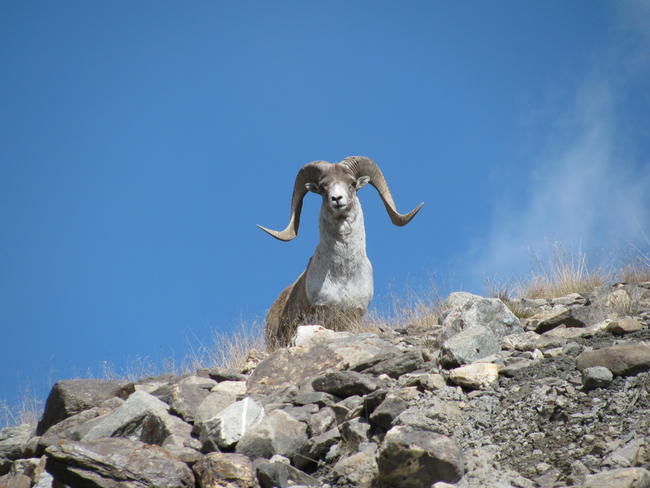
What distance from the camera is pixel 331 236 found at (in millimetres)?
11617

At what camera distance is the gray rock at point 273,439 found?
5.72m

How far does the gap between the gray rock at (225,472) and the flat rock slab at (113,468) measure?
0.11 metres

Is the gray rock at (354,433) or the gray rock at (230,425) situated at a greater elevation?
the gray rock at (230,425)

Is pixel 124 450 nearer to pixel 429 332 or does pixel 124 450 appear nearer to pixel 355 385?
pixel 355 385

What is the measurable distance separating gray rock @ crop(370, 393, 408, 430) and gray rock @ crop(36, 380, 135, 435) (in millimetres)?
3912

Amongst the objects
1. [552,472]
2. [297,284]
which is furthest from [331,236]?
[552,472]

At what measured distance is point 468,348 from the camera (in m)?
6.91

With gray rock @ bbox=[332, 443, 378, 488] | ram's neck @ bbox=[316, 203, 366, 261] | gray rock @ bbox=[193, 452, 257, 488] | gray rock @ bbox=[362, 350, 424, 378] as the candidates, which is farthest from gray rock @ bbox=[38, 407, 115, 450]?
ram's neck @ bbox=[316, 203, 366, 261]

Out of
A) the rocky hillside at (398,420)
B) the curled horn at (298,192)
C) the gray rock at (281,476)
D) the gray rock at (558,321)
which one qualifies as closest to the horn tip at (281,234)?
the curled horn at (298,192)

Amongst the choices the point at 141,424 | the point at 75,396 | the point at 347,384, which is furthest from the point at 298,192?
the point at 347,384

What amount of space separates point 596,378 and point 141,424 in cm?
410

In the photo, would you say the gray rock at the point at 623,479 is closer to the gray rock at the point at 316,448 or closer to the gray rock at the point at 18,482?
the gray rock at the point at 316,448

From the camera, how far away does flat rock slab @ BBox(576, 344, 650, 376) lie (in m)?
5.86

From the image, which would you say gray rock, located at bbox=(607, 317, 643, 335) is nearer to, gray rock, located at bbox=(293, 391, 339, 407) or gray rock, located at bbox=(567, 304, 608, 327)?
gray rock, located at bbox=(567, 304, 608, 327)
